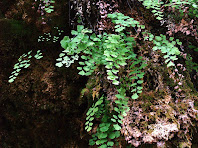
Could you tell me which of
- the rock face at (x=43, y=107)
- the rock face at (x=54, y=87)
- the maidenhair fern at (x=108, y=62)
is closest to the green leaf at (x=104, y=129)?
the maidenhair fern at (x=108, y=62)

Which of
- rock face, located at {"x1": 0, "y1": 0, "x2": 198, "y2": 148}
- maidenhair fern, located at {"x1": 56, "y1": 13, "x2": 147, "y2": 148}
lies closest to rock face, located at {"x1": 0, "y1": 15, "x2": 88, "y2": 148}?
rock face, located at {"x1": 0, "y1": 0, "x2": 198, "y2": 148}

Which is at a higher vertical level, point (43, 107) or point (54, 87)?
point (54, 87)

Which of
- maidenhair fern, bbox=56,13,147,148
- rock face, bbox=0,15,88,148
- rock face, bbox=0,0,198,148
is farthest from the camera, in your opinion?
rock face, bbox=0,15,88,148

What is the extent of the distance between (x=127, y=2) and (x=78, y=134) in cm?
161

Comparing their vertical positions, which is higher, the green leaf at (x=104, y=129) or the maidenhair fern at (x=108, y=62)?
the maidenhair fern at (x=108, y=62)

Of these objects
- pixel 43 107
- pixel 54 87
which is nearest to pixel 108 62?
pixel 54 87

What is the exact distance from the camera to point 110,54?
4.00 ft

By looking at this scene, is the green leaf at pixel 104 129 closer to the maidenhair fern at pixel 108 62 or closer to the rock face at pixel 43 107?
the maidenhair fern at pixel 108 62

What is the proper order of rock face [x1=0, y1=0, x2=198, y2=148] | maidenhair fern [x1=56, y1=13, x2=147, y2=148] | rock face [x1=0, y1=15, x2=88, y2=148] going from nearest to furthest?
maidenhair fern [x1=56, y1=13, x2=147, y2=148] < rock face [x1=0, y1=0, x2=198, y2=148] < rock face [x1=0, y1=15, x2=88, y2=148]

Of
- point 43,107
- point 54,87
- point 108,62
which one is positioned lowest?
point 43,107

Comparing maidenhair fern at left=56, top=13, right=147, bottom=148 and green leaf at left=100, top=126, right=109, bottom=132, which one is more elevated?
maidenhair fern at left=56, top=13, right=147, bottom=148

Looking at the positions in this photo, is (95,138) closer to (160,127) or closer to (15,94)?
(160,127)

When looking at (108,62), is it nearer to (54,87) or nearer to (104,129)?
(104,129)

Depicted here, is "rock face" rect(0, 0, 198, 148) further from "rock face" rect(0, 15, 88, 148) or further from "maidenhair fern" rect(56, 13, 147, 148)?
"maidenhair fern" rect(56, 13, 147, 148)
